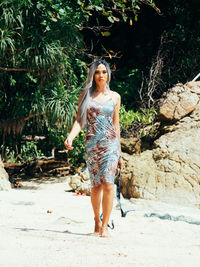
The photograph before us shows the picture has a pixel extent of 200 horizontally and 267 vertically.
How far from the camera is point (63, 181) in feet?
28.0

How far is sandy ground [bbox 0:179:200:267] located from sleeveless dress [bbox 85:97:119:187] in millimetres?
567

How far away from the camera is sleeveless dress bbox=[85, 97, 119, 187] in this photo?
380 centimetres

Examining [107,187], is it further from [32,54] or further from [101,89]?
[32,54]

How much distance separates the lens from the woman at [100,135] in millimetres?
3795

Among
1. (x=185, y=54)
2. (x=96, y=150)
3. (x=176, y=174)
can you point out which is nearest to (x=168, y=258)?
(x=96, y=150)

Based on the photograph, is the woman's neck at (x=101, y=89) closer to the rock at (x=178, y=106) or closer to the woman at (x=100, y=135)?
the woman at (x=100, y=135)

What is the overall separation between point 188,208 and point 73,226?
6.97 feet

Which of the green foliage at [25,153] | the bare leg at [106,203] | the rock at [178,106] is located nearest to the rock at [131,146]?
the rock at [178,106]

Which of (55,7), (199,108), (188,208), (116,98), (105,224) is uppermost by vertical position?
(55,7)

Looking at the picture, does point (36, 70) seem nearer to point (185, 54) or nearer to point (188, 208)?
point (185, 54)

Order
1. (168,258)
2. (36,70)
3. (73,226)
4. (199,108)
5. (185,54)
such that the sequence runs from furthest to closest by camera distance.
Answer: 1. (185,54)
2. (36,70)
3. (199,108)
4. (73,226)
5. (168,258)

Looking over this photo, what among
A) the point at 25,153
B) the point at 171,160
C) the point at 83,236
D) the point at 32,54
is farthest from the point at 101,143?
the point at 25,153

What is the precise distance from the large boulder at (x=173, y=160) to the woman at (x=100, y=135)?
8.08 feet

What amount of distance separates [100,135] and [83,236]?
2.97 feet
